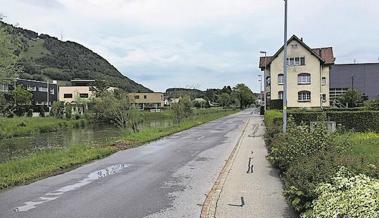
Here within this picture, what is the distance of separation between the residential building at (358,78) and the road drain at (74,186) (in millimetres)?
83597

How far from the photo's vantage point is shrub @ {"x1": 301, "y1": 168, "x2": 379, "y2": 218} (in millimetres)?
5102

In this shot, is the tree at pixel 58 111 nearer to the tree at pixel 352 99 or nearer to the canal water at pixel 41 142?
the canal water at pixel 41 142

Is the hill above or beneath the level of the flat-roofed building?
above

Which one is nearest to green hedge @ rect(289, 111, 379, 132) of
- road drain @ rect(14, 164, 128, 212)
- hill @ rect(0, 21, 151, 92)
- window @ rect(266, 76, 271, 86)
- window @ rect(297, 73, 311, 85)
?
road drain @ rect(14, 164, 128, 212)

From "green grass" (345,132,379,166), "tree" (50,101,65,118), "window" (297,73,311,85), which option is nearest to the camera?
"green grass" (345,132,379,166)

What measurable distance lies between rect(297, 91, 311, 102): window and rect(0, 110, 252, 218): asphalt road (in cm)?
4638

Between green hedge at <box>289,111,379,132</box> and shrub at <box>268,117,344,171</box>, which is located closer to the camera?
shrub at <box>268,117,344,171</box>

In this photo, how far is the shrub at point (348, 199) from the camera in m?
5.10

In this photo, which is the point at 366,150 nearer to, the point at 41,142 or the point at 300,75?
the point at 41,142

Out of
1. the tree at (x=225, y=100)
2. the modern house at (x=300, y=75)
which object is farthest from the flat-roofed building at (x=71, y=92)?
the modern house at (x=300, y=75)

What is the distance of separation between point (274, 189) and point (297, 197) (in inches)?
129

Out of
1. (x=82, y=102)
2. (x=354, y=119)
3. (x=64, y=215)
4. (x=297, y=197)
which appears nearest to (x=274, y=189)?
(x=297, y=197)

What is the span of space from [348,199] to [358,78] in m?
95.4

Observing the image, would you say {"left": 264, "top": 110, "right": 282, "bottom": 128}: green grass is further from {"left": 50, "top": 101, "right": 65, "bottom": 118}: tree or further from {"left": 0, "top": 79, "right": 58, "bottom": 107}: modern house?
{"left": 0, "top": 79, "right": 58, "bottom": 107}: modern house
